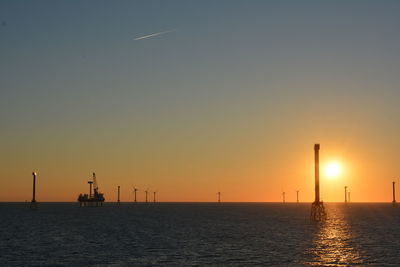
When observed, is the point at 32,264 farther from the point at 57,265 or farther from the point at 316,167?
the point at 316,167

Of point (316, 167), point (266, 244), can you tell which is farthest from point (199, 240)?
point (316, 167)

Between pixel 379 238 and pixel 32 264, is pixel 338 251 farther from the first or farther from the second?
pixel 32 264

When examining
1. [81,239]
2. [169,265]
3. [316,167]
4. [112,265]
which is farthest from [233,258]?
[316,167]

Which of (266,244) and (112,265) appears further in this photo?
(266,244)

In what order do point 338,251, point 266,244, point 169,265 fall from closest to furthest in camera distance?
point 169,265, point 338,251, point 266,244

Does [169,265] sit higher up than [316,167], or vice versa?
[316,167]

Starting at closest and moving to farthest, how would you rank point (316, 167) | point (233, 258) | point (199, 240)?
point (233, 258)
point (199, 240)
point (316, 167)

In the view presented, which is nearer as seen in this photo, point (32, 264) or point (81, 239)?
point (32, 264)

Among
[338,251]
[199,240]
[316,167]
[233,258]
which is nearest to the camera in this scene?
[233,258]

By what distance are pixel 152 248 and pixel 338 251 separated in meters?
23.6

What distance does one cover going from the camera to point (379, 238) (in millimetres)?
90312

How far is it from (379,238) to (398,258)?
97.8 feet

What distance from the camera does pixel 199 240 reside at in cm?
8425

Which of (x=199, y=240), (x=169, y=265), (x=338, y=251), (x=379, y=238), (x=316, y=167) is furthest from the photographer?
(x=316, y=167)
